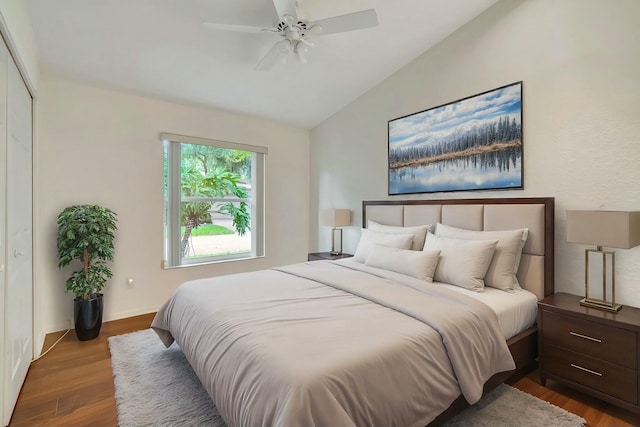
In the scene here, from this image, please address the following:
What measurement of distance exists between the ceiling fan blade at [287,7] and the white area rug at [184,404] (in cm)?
262

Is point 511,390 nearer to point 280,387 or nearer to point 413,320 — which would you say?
point 413,320

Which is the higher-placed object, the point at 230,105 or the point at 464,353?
the point at 230,105

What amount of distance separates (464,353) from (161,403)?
5.92ft

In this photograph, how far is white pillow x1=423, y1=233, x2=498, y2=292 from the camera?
7.59 feet

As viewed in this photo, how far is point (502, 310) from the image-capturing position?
202 cm

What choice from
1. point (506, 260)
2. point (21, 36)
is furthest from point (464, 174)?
point (21, 36)

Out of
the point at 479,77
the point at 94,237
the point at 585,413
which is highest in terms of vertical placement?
the point at 479,77

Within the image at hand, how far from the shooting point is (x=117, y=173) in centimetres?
336

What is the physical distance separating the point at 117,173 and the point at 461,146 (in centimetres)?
360

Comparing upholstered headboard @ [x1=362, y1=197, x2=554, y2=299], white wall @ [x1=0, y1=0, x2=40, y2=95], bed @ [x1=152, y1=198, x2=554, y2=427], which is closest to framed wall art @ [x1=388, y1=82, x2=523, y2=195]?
upholstered headboard @ [x1=362, y1=197, x2=554, y2=299]

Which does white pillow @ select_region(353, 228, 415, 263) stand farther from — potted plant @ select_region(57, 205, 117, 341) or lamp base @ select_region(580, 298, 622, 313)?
potted plant @ select_region(57, 205, 117, 341)

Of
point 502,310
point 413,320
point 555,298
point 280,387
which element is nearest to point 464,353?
point 413,320

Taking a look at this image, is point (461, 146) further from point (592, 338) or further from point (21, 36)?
point (21, 36)

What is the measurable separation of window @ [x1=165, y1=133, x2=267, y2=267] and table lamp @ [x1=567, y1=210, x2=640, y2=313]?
3.52 m
